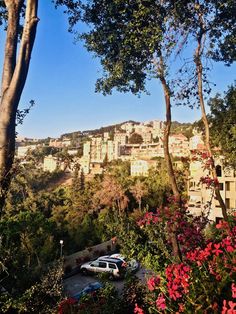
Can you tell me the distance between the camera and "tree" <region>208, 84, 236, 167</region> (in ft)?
39.4

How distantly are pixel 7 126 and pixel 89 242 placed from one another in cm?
1944

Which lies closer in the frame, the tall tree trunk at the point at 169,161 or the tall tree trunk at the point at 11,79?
the tall tree trunk at the point at 11,79

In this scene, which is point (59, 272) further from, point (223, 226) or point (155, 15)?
point (155, 15)

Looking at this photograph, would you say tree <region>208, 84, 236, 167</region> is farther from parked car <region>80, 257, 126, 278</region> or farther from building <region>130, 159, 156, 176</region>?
building <region>130, 159, 156, 176</region>

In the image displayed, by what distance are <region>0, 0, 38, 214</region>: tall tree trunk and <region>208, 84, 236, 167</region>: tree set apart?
8.92 m

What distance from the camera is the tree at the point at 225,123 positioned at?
39.4 ft

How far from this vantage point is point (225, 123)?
12305 millimetres

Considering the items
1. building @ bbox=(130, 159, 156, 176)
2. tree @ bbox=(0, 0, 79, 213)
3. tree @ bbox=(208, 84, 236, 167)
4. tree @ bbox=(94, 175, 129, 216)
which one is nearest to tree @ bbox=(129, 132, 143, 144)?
building @ bbox=(130, 159, 156, 176)

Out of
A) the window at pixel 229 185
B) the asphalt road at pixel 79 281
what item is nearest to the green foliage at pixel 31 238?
the asphalt road at pixel 79 281

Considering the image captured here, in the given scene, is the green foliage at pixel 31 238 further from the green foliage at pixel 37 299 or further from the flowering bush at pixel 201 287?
the flowering bush at pixel 201 287

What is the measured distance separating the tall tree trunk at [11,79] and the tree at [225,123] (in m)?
8.92

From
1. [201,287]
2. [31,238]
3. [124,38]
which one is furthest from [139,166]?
[201,287]

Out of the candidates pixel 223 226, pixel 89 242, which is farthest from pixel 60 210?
pixel 223 226

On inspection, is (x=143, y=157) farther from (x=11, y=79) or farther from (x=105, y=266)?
(x=11, y=79)
